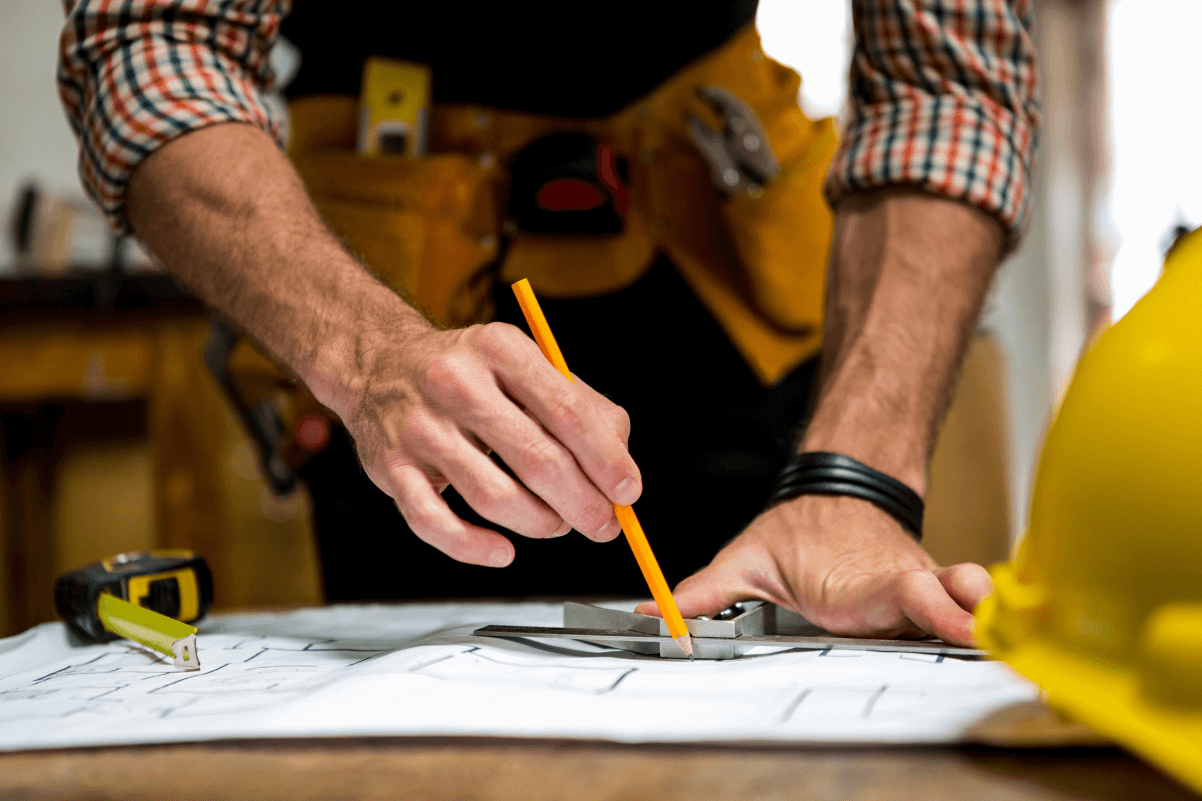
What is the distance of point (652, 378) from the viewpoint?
3.11 feet

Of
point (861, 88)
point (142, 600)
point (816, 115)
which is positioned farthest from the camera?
point (816, 115)

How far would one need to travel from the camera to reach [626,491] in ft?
1.55

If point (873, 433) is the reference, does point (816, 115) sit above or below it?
above

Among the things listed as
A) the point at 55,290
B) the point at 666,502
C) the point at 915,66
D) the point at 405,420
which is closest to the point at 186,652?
the point at 405,420

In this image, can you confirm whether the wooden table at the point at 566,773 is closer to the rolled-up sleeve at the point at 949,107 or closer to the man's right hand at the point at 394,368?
the man's right hand at the point at 394,368

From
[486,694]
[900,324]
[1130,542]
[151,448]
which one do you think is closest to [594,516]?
[486,694]

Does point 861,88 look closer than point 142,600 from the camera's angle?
No

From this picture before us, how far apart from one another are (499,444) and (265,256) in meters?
0.26

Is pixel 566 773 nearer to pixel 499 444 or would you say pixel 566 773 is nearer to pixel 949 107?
pixel 499 444

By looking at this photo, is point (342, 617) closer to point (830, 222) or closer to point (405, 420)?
point (405, 420)

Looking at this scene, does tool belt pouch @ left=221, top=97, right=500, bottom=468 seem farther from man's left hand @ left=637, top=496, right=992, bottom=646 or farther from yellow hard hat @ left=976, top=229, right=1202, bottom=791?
yellow hard hat @ left=976, top=229, right=1202, bottom=791

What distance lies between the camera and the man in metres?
0.48

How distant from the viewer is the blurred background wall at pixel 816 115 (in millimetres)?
1642

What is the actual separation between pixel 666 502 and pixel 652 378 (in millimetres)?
125
